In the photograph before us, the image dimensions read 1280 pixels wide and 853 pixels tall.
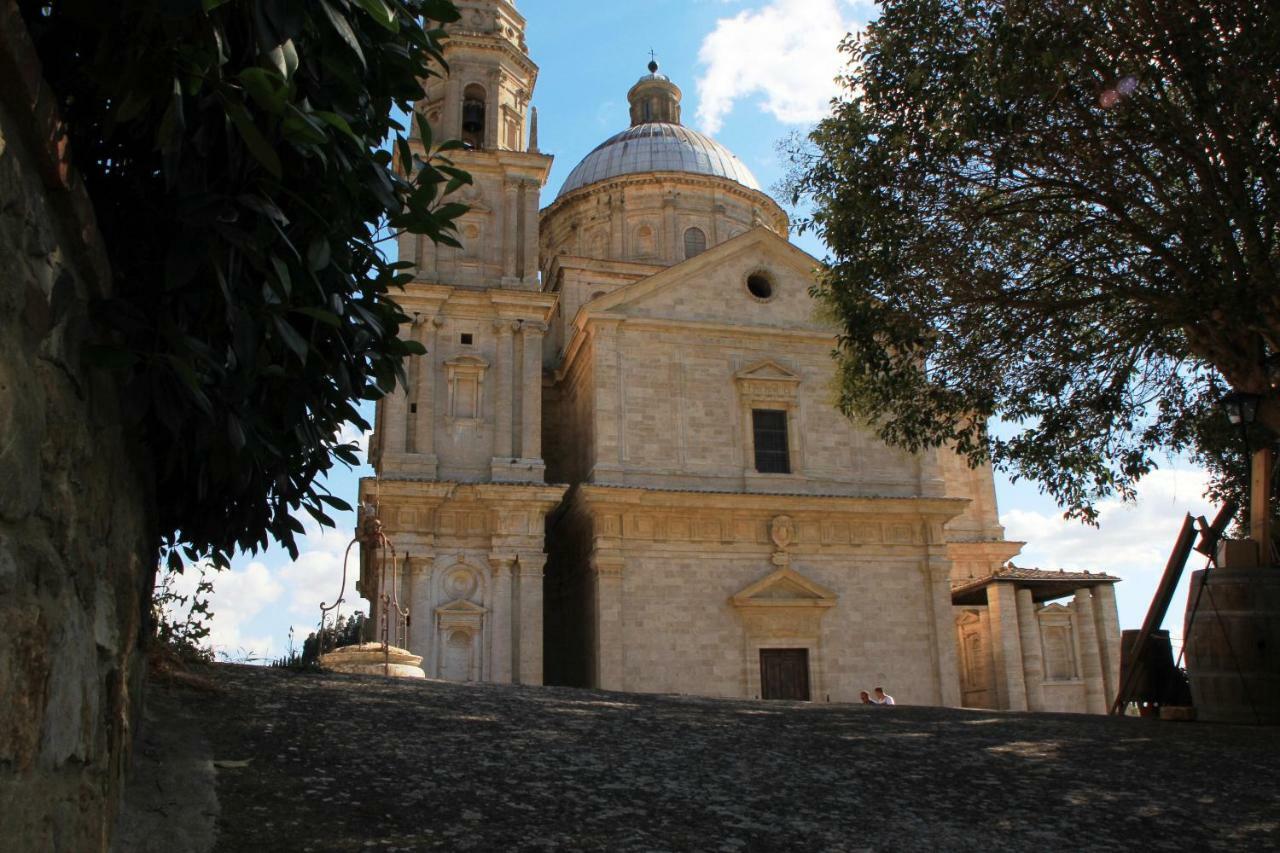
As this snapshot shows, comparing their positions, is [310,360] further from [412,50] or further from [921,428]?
[921,428]

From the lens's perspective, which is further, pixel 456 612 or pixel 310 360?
pixel 456 612

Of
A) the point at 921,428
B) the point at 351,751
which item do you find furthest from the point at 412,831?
the point at 921,428

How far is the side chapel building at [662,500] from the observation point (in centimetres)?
2223

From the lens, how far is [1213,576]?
9.88 metres

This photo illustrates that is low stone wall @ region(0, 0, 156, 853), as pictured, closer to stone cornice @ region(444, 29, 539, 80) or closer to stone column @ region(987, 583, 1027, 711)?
stone column @ region(987, 583, 1027, 711)

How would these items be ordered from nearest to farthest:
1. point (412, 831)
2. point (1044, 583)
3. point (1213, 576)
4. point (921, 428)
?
1. point (412, 831)
2. point (1213, 576)
3. point (921, 428)
4. point (1044, 583)

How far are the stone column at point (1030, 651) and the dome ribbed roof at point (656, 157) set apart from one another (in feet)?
56.0

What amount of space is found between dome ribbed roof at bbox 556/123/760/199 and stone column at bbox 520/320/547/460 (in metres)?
12.0

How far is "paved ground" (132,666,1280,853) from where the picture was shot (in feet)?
15.4

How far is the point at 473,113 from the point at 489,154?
1.96 m

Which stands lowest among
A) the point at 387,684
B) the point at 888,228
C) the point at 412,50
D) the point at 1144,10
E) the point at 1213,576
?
the point at 387,684

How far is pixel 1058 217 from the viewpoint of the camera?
40.9 ft

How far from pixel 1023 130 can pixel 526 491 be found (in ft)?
45.6

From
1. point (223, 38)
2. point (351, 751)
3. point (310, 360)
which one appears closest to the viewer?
point (223, 38)
